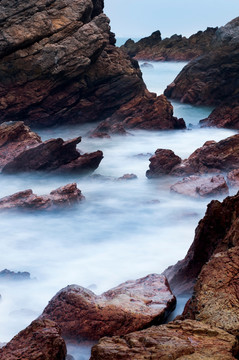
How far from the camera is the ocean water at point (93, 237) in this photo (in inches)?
334

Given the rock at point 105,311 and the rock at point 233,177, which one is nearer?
the rock at point 105,311

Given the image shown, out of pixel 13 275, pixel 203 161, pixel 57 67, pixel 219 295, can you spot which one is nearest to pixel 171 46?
pixel 57 67

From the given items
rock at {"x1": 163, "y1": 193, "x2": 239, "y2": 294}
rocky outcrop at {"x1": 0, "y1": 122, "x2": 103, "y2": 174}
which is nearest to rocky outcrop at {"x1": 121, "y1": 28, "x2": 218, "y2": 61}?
rocky outcrop at {"x1": 0, "y1": 122, "x2": 103, "y2": 174}

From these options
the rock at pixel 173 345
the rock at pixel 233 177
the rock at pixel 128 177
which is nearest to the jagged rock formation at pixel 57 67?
the rock at pixel 128 177

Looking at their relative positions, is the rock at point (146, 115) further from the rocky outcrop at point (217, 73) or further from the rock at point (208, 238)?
the rock at point (208, 238)

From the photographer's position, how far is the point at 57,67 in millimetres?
21969

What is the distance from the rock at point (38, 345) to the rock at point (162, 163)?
11.0 meters

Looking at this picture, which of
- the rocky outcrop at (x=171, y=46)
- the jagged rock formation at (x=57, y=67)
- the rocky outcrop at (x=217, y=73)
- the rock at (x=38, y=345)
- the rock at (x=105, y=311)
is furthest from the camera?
the rocky outcrop at (x=171, y=46)

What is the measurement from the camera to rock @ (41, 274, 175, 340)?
5805 millimetres

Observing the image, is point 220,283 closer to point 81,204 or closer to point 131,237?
point 131,237

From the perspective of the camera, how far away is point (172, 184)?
1505cm

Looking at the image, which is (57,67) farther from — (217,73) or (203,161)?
(217,73)

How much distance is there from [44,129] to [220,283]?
19.5 meters

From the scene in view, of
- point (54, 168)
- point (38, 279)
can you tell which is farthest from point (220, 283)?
point (54, 168)
